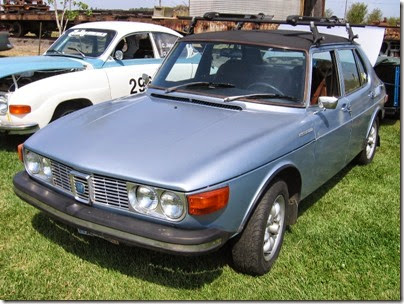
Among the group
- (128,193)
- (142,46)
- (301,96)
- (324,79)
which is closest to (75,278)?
(128,193)

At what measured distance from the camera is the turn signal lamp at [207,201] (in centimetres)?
262

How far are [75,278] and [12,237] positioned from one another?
873 mm

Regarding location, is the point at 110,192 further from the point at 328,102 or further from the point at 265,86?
the point at 328,102

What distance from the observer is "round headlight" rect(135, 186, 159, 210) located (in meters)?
2.74

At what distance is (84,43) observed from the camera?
22.9 ft

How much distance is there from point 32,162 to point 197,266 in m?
1.47

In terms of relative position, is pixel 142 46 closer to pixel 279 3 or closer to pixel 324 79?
pixel 324 79

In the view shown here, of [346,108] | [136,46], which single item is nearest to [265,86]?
[346,108]

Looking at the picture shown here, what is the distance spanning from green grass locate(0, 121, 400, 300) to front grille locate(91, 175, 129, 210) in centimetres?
64

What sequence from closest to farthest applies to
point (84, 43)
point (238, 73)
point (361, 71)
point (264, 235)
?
point (264, 235), point (238, 73), point (361, 71), point (84, 43)

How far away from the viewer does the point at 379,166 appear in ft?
19.2

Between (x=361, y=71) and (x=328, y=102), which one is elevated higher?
(x=361, y=71)

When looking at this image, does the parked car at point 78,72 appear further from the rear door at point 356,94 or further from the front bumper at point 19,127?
the rear door at point 356,94

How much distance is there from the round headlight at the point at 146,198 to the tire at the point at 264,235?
68cm
